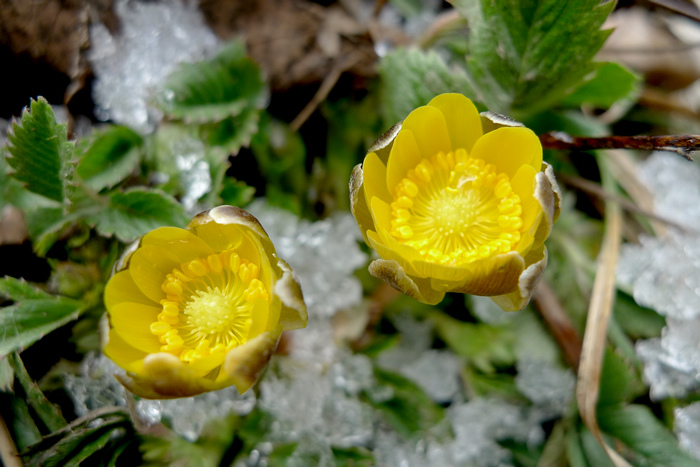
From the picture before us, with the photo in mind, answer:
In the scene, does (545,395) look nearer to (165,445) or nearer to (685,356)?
(685,356)

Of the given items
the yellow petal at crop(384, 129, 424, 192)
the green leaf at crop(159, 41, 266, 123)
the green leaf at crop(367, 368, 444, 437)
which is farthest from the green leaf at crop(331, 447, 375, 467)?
the green leaf at crop(159, 41, 266, 123)

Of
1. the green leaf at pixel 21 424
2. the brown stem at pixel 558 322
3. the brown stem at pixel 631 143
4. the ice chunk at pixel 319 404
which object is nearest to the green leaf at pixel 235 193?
the ice chunk at pixel 319 404

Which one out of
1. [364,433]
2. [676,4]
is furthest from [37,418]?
[676,4]

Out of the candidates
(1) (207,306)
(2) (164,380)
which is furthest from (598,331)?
(2) (164,380)

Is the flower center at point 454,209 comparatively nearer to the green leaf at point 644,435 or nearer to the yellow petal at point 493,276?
the yellow petal at point 493,276

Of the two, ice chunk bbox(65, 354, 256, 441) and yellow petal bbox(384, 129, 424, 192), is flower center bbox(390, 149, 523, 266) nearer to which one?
yellow petal bbox(384, 129, 424, 192)
